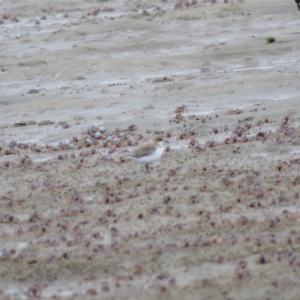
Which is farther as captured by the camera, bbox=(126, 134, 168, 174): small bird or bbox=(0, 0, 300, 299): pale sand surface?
bbox=(126, 134, 168, 174): small bird

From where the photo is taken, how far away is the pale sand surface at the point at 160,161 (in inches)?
341

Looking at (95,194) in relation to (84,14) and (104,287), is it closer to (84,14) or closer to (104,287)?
(104,287)

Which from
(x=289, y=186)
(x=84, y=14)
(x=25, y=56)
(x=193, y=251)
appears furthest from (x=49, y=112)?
(x=84, y=14)

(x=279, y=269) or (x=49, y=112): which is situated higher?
(x=279, y=269)

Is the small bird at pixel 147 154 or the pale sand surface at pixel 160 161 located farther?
the small bird at pixel 147 154

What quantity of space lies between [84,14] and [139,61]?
257 inches

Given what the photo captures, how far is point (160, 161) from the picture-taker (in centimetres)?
1233

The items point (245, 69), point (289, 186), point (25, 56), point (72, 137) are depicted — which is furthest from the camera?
point (25, 56)

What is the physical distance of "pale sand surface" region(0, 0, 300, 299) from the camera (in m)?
8.67

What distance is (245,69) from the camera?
17.3 meters

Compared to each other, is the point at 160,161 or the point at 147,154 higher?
the point at 147,154

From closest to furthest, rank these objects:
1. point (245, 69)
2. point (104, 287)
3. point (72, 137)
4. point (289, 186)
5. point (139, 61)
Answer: point (104, 287) → point (289, 186) → point (72, 137) → point (245, 69) → point (139, 61)

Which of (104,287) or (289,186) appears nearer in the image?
(104,287)

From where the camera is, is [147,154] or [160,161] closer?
[147,154]
